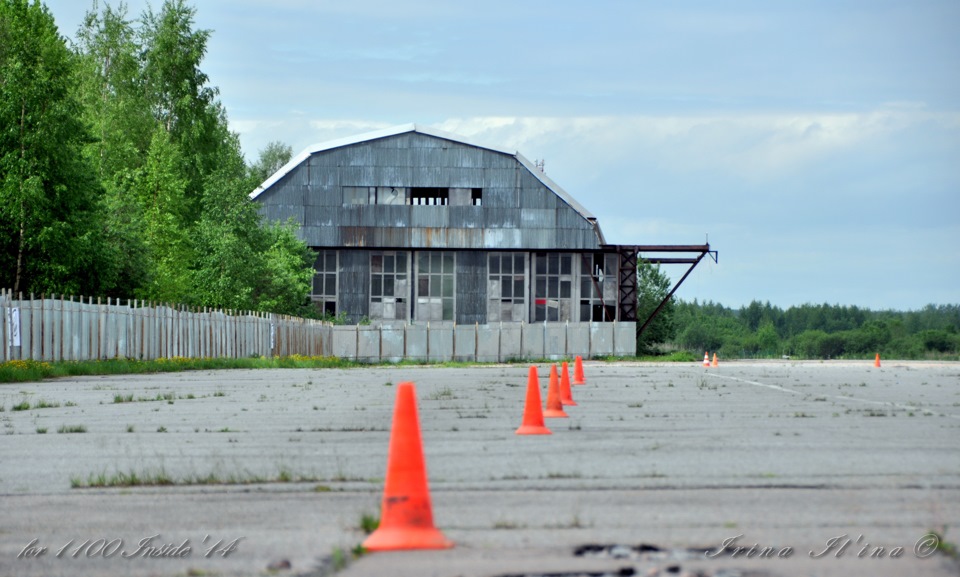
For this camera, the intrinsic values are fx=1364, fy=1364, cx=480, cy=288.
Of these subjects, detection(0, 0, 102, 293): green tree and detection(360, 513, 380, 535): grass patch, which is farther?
detection(0, 0, 102, 293): green tree

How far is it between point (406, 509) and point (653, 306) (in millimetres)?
101809

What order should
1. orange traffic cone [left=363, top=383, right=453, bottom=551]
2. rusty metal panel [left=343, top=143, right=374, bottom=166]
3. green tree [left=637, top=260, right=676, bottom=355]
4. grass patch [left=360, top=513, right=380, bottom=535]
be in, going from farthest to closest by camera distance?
green tree [left=637, top=260, right=676, bottom=355], rusty metal panel [left=343, top=143, right=374, bottom=166], grass patch [left=360, top=513, right=380, bottom=535], orange traffic cone [left=363, top=383, right=453, bottom=551]

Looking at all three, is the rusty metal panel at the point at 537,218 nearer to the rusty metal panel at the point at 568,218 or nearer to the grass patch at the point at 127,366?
the rusty metal panel at the point at 568,218

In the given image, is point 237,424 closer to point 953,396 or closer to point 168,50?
point 953,396

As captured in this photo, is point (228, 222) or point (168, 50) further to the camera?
point (168, 50)

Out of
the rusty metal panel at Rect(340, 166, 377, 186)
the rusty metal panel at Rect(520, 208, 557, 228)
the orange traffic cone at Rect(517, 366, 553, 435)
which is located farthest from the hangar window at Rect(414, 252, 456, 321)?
the orange traffic cone at Rect(517, 366, 553, 435)

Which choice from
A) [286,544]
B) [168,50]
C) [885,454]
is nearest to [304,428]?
[885,454]

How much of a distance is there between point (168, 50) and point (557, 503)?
74020 millimetres

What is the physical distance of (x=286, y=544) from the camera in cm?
734

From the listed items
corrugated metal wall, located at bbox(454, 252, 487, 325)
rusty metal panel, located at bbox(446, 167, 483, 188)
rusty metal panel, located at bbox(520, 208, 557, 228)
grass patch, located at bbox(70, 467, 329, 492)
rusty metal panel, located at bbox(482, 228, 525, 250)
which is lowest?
grass patch, located at bbox(70, 467, 329, 492)

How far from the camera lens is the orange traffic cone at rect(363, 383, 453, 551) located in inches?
272

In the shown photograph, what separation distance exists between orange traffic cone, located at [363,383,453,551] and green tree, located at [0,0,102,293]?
4159 cm

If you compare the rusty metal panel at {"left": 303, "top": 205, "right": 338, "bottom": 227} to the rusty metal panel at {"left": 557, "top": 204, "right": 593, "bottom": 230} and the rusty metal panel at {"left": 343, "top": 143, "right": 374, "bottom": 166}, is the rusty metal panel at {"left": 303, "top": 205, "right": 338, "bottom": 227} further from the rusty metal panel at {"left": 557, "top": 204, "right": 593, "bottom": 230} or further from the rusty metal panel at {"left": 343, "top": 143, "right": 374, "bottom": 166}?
the rusty metal panel at {"left": 557, "top": 204, "right": 593, "bottom": 230}

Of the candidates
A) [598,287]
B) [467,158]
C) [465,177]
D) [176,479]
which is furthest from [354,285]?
[176,479]
